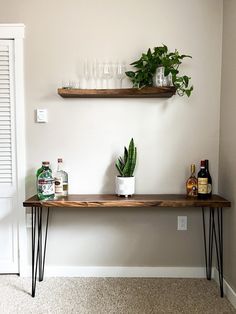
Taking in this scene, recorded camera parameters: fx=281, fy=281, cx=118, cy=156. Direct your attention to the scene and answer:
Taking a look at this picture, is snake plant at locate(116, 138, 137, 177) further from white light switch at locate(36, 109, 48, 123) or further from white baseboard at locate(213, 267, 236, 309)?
white baseboard at locate(213, 267, 236, 309)

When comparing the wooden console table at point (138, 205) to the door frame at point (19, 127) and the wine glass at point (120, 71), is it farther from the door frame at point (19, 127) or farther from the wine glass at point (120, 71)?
the wine glass at point (120, 71)

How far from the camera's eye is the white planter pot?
7.06 ft

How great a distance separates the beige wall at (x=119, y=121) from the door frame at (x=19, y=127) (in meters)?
0.05

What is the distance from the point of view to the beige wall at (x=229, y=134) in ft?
6.68

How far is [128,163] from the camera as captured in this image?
2193mm

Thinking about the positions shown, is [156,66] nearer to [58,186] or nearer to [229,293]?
[58,186]

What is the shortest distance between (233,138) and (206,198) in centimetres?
49

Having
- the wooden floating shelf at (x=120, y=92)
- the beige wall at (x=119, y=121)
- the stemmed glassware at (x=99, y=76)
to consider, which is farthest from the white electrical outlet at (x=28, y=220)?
the stemmed glassware at (x=99, y=76)

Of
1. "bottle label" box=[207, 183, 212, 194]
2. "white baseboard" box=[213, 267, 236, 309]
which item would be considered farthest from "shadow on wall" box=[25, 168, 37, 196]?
"white baseboard" box=[213, 267, 236, 309]

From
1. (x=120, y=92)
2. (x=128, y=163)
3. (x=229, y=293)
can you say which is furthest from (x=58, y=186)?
(x=229, y=293)

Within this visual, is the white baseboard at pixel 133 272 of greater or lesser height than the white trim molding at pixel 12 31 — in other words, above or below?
below

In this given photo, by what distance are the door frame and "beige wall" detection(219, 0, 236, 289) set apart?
1.59 metres

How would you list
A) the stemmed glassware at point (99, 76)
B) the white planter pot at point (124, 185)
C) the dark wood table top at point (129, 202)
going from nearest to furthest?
the dark wood table top at point (129, 202), the white planter pot at point (124, 185), the stemmed glassware at point (99, 76)

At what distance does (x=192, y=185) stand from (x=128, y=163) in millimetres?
547
